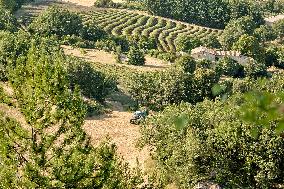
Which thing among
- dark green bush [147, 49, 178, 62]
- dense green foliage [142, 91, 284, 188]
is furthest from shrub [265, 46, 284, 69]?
dense green foliage [142, 91, 284, 188]

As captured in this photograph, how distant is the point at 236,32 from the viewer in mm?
143625

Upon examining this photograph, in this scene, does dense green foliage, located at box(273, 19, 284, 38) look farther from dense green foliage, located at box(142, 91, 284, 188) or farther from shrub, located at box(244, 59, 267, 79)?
dense green foliage, located at box(142, 91, 284, 188)

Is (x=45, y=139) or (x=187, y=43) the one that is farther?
(x=187, y=43)

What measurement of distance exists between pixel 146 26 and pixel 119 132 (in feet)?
325

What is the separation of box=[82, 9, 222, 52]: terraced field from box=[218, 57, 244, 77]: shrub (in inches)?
1125

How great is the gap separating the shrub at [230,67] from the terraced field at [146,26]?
28572 millimetres

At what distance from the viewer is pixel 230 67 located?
340 ft

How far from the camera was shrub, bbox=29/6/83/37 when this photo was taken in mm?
120438

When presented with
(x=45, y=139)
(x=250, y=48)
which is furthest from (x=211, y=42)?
(x=45, y=139)

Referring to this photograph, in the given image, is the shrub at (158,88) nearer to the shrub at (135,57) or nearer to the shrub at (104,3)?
the shrub at (135,57)

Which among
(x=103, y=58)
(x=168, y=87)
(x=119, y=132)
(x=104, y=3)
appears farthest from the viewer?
(x=104, y=3)

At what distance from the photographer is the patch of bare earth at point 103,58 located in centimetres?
10562

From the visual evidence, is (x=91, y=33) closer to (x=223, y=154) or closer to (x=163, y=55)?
(x=163, y=55)

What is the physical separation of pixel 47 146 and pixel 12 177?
7.35 feet
